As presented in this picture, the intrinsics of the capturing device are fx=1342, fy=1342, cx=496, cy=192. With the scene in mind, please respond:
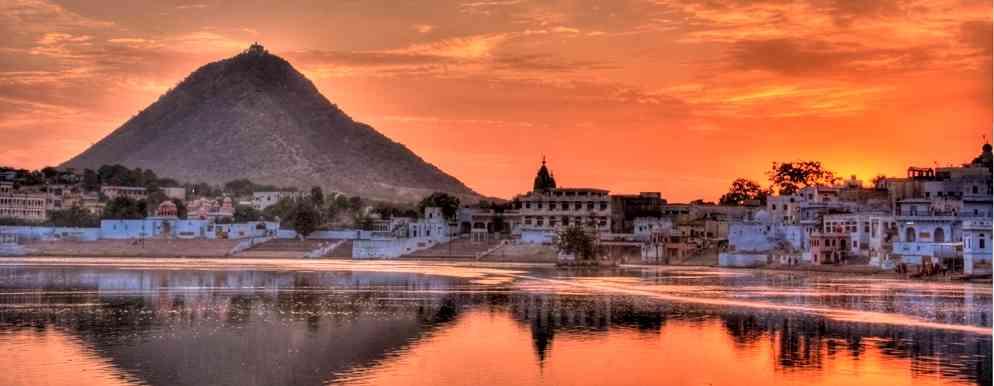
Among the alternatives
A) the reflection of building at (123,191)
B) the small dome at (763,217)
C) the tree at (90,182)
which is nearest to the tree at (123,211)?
the reflection of building at (123,191)

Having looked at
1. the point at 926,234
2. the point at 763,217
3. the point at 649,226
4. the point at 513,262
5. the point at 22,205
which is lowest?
the point at 513,262

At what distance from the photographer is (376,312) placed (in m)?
41.0

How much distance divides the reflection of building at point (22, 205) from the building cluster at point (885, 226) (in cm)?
7874

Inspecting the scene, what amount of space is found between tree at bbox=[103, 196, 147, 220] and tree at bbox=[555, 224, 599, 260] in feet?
164

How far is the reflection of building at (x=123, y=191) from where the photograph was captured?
158750 mm

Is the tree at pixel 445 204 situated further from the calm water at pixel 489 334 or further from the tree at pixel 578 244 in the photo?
the calm water at pixel 489 334

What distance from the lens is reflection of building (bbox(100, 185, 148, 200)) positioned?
159 metres

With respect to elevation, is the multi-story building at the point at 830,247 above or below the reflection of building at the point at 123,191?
below

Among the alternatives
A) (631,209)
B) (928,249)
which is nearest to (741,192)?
(631,209)

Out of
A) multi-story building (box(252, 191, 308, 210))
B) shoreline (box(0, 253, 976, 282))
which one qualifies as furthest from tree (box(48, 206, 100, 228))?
multi-story building (box(252, 191, 308, 210))

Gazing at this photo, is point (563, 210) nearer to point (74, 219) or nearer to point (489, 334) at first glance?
point (74, 219)

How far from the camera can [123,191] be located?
161750 millimetres

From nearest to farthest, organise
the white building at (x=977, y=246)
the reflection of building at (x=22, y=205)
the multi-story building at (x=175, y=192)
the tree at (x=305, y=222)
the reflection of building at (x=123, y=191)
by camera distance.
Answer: the white building at (x=977, y=246)
the tree at (x=305, y=222)
the reflection of building at (x=22, y=205)
the reflection of building at (x=123, y=191)
the multi-story building at (x=175, y=192)

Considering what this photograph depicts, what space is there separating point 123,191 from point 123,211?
38.8 m
